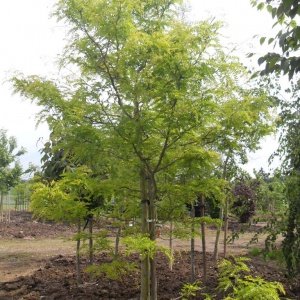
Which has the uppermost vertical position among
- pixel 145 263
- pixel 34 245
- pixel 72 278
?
pixel 145 263

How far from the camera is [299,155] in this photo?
4.07 m

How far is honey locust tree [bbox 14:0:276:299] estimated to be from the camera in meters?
3.90

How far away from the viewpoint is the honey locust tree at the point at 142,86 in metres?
3.90

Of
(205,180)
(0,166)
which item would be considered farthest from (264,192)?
(0,166)

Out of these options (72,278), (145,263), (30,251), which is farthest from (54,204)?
(30,251)

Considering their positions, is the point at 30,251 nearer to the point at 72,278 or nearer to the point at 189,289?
the point at 72,278

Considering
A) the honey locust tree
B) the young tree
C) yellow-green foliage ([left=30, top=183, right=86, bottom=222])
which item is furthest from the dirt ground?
the young tree

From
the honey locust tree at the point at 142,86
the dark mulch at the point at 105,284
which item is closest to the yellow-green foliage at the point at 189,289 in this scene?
the honey locust tree at the point at 142,86

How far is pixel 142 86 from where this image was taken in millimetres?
4125

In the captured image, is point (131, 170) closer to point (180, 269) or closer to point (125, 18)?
point (125, 18)

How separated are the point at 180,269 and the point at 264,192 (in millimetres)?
2822

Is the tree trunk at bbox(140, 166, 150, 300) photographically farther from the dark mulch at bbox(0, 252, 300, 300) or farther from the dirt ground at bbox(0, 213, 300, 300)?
the dark mulch at bbox(0, 252, 300, 300)

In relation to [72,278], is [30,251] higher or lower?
higher

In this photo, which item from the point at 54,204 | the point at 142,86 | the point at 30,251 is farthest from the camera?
the point at 30,251
